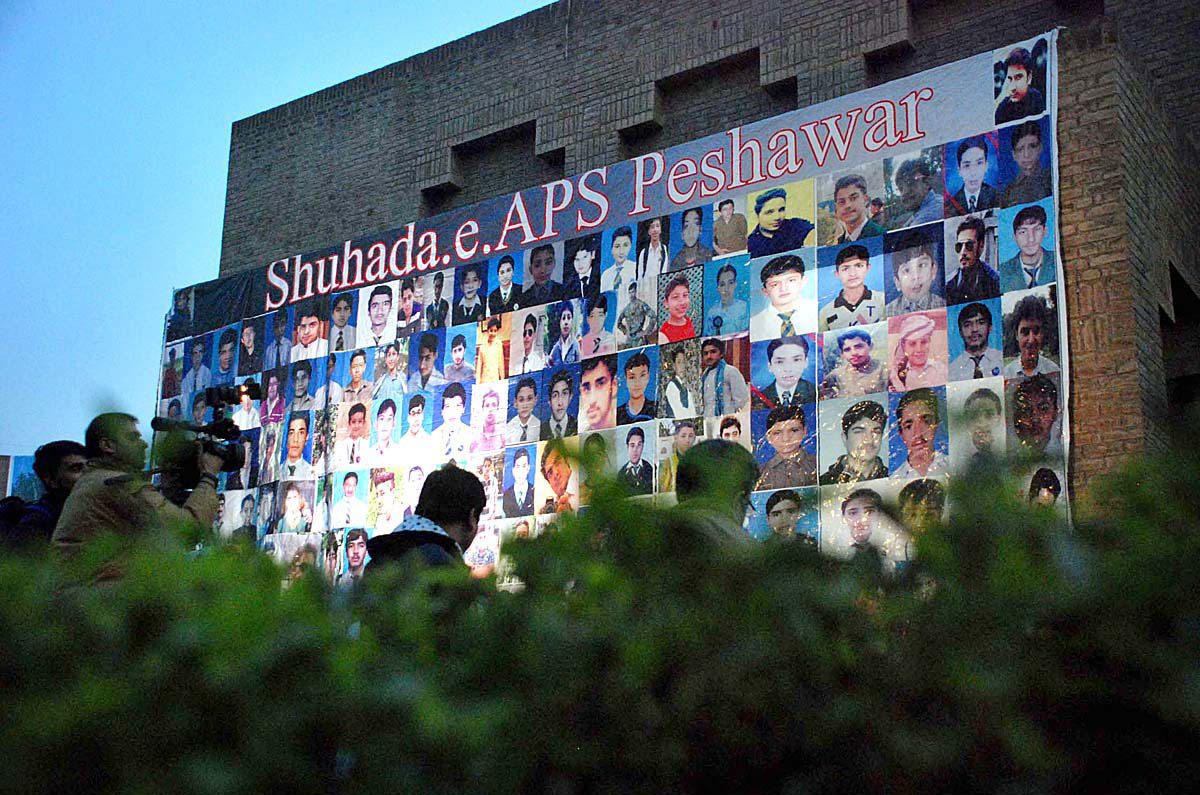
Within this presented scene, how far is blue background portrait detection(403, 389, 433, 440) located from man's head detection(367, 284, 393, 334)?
771 mm

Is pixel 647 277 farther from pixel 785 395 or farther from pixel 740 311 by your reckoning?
pixel 785 395

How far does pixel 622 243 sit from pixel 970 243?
2.67m

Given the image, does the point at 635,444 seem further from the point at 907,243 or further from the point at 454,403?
the point at 907,243

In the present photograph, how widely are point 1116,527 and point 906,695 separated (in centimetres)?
24

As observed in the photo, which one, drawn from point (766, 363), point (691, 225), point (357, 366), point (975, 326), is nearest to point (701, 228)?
point (691, 225)

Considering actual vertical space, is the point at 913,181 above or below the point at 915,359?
above

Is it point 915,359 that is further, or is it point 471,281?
point 471,281

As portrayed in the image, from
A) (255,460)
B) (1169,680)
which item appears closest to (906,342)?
(255,460)

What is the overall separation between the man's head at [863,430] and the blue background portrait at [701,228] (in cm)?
173

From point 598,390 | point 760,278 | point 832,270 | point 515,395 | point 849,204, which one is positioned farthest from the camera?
point 515,395

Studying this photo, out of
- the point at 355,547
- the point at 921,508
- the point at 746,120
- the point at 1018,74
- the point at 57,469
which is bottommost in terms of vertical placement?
the point at 921,508

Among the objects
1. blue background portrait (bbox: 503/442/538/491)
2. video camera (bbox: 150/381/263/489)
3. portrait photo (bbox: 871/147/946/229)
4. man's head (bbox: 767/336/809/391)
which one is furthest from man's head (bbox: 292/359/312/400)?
portrait photo (bbox: 871/147/946/229)

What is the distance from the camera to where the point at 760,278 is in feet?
27.4

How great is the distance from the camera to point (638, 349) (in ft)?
29.0
